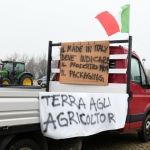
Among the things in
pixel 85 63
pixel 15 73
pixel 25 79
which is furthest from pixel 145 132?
pixel 15 73

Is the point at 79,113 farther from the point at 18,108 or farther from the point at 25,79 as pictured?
the point at 25,79

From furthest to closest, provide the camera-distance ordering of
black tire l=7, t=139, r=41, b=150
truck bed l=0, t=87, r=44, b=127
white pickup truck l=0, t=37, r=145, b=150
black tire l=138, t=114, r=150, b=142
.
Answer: black tire l=138, t=114, r=150, b=142
black tire l=7, t=139, r=41, b=150
white pickup truck l=0, t=37, r=145, b=150
truck bed l=0, t=87, r=44, b=127

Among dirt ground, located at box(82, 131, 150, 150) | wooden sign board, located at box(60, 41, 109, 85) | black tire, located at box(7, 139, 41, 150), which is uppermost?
wooden sign board, located at box(60, 41, 109, 85)

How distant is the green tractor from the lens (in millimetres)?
21297

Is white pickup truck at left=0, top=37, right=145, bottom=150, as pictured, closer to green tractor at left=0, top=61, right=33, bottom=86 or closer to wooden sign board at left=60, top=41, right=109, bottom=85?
wooden sign board at left=60, top=41, right=109, bottom=85

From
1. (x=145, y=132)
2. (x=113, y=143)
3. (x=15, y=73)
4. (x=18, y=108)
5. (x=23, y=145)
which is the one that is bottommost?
(x=113, y=143)

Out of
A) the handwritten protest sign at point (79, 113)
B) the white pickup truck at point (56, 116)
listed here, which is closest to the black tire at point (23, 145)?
the white pickup truck at point (56, 116)

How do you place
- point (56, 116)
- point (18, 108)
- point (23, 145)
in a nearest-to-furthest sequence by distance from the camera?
point (18, 108), point (23, 145), point (56, 116)

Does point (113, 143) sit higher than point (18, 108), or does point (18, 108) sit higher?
point (18, 108)

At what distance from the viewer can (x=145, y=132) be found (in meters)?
7.32

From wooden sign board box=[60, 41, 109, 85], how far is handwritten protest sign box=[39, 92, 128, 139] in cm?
89

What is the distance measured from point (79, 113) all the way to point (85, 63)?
2.13 metres

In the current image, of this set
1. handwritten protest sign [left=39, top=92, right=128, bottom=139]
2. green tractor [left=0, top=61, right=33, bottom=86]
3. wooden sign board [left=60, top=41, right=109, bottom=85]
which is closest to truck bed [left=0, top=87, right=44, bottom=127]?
handwritten protest sign [left=39, top=92, right=128, bottom=139]

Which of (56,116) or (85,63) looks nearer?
(56,116)
